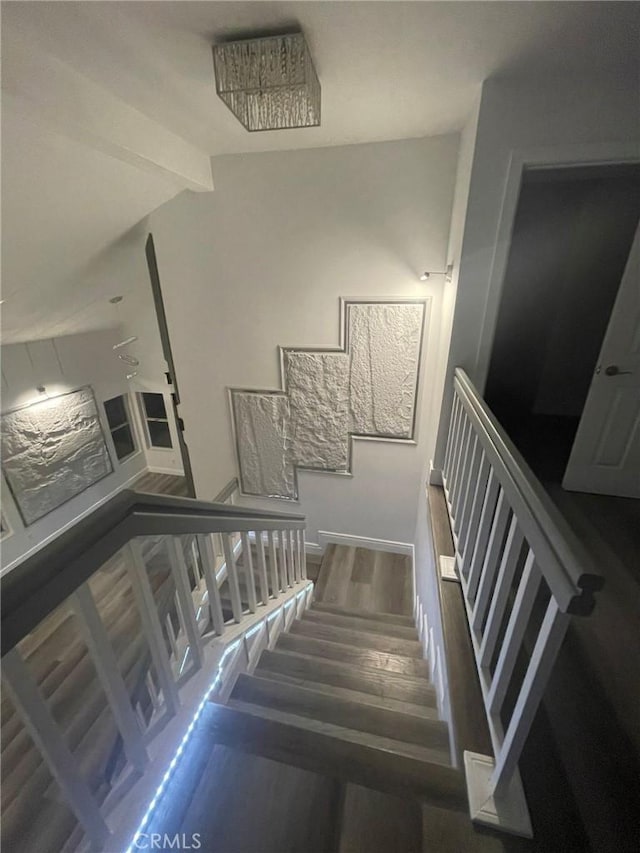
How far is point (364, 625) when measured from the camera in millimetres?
2402

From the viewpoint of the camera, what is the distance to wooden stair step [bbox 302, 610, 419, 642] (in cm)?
233

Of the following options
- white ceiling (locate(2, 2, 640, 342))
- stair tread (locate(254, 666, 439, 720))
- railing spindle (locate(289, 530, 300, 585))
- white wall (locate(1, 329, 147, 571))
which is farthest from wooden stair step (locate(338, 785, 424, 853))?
white wall (locate(1, 329, 147, 571))

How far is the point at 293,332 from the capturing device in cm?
276

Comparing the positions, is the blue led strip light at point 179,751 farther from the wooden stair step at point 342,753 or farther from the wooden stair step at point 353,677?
the wooden stair step at point 353,677

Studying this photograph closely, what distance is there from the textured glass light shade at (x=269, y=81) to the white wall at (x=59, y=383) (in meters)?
4.46

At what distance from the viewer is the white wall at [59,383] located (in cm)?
445

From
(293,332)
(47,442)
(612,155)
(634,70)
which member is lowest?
(47,442)

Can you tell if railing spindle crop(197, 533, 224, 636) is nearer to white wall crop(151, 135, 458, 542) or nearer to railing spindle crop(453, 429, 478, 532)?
railing spindle crop(453, 429, 478, 532)

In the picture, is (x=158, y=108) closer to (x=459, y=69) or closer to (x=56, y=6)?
(x=56, y=6)

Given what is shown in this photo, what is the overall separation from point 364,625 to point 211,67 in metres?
3.17

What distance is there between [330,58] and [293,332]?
5.16 feet

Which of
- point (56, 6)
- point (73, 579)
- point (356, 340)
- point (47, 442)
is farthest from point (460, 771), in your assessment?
point (47, 442)

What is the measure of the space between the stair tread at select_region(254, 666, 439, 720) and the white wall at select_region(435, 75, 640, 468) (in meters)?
2.07

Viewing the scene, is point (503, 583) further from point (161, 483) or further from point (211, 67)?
point (161, 483)
